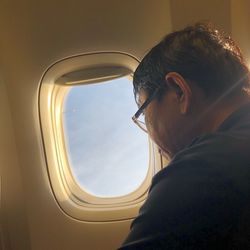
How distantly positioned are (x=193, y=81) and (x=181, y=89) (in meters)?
0.03

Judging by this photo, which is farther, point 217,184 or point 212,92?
point 212,92

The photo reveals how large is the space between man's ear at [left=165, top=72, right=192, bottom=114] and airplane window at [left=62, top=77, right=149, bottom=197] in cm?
80

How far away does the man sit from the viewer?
688 mm

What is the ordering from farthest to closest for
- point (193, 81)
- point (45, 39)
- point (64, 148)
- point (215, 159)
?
point (64, 148)
point (45, 39)
point (193, 81)
point (215, 159)

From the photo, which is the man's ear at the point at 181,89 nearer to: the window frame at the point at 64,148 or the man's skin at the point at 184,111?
the man's skin at the point at 184,111

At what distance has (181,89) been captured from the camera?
949 mm

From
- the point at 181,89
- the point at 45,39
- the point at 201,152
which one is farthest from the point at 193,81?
the point at 45,39

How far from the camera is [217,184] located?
0.69 m

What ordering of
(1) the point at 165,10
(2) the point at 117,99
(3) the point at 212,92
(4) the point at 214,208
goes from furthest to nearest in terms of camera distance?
(2) the point at 117,99
(1) the point at 165,10
(3) the point at 212,92
(4) the point at 214,208

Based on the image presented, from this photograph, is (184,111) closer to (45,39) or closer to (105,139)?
(45,39)

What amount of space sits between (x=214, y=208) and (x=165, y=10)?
0.99 metres

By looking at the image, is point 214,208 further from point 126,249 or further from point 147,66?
point 147,66

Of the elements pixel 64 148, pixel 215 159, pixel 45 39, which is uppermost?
pixel 45 39

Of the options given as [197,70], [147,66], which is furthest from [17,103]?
[197,70]
